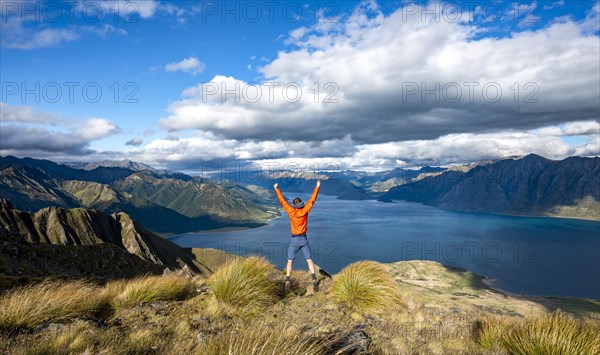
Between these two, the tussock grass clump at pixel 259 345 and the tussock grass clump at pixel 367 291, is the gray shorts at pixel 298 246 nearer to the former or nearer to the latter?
the tussock grass clump at pixel 367 291

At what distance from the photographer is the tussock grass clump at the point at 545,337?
6297mm

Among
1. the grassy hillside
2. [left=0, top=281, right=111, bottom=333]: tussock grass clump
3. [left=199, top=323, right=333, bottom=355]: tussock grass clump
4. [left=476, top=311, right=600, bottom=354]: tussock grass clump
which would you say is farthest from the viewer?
[left=0, top=281, right=111, bottom=333]: tussock grass clump

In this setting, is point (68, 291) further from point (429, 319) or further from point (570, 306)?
point (570, 306)

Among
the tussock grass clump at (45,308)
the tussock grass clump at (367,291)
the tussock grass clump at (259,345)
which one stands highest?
the tussock grass clump at (259,345)

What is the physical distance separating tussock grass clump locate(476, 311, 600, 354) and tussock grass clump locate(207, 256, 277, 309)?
19.8ft

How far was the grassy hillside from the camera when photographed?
5.43m

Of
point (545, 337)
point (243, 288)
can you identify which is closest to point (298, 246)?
point (243, 288)

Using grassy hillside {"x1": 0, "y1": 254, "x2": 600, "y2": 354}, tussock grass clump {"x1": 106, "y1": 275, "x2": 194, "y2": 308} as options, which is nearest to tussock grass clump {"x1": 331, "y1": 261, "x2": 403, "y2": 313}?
grassy hillside {"x1": 0, "y1": 254, "x2": 600, "y2": 354}

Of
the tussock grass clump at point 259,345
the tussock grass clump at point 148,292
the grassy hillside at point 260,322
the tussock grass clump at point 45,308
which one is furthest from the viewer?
the tussock grass clump at point 148,292

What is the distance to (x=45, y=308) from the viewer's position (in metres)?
7.35

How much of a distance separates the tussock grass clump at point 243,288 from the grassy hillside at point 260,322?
37mm

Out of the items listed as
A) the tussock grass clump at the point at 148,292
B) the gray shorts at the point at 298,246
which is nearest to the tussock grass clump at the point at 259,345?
the tussock grass clump at the point at 148,292

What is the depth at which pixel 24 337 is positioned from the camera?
6.04m

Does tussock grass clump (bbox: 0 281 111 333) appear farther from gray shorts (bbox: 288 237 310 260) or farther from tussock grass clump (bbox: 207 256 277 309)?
gray shorts (bbox: 288 237 310 260)
